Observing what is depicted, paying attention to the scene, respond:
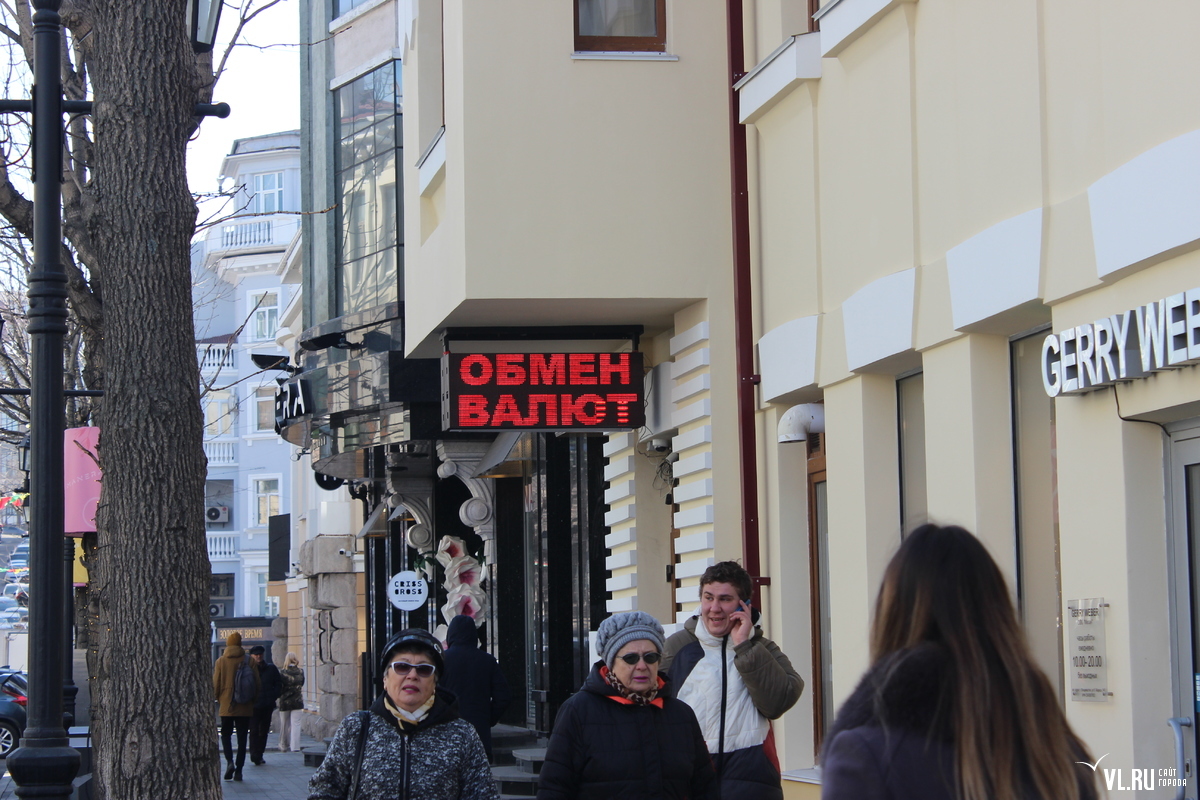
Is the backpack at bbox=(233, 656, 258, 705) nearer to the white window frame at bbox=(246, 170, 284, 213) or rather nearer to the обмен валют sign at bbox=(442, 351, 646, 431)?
the обмен валют sign at bbox=(442, 351, 646, 431)

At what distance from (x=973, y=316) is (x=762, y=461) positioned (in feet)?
11.7

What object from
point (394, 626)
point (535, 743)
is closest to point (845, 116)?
point (535, 743)

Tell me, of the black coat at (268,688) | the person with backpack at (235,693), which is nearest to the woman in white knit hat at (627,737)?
the person with backpack at (235,693)

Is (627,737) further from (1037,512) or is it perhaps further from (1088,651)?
(1037,512)

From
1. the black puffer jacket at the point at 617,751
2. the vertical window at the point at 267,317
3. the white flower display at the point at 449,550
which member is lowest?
the black puffer jacket at the point at 617,751

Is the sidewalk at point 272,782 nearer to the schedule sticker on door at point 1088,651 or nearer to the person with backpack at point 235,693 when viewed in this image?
the person with backpack at point 235,693

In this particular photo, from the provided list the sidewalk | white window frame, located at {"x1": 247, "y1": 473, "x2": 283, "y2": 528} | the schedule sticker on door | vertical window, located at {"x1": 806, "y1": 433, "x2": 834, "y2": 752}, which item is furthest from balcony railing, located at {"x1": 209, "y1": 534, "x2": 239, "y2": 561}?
the schedule sticker on door

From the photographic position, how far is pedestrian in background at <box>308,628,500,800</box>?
17.9 ft

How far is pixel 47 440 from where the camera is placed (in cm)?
782

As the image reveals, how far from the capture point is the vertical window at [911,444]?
31.2 ft

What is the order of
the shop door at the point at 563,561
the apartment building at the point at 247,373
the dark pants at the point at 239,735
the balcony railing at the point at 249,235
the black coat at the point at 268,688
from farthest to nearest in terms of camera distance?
the balcony railing at the point at 249,235
the apartment building at the point at 247,373
the black coat at the point at 268,688
the dark pants at the point at 239,735
the shop door at the point at 563,561

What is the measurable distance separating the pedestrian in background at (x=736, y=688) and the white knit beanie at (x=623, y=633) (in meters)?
0.69

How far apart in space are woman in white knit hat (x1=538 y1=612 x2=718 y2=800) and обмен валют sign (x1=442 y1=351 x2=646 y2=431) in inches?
263

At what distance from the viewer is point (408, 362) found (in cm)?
1597
